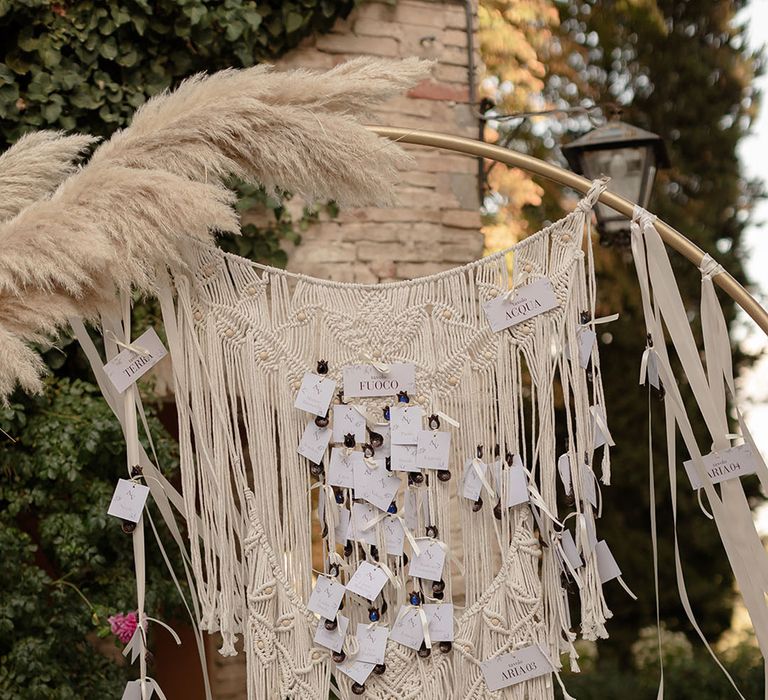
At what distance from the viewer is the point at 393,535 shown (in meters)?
1.52

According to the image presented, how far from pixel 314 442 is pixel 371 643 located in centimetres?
32

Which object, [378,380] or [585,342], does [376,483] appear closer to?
[378,380]

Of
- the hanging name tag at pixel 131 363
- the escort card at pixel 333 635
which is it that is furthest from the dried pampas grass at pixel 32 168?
the escort card at pixel 333 635

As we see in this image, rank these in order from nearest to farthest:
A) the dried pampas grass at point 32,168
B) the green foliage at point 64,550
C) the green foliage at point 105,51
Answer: the dried pampas grass at point 32,168, the green foliage at point 64,550, the green foliage at point 105,51

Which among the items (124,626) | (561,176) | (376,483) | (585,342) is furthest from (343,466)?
(124,626)

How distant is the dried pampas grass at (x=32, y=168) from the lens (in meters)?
1.39

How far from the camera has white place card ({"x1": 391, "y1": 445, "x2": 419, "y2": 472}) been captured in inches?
59.1

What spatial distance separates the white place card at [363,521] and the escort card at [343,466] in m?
0.04

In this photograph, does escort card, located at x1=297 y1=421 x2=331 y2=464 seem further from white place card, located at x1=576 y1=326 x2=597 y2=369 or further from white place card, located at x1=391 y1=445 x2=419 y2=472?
white place card, located at x1=576 y1=326 x2=597 y2=369

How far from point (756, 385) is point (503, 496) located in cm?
395

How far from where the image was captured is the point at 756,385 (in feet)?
16.5

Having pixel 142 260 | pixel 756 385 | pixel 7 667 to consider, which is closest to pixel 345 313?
pixel 142 260

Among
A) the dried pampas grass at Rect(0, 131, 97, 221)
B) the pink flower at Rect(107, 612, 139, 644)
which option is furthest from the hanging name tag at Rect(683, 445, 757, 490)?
the pink flower at Rect(107, 612, 139, 644)

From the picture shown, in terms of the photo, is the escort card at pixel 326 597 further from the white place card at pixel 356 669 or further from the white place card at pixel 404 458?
the white place card at pixel 404 458
